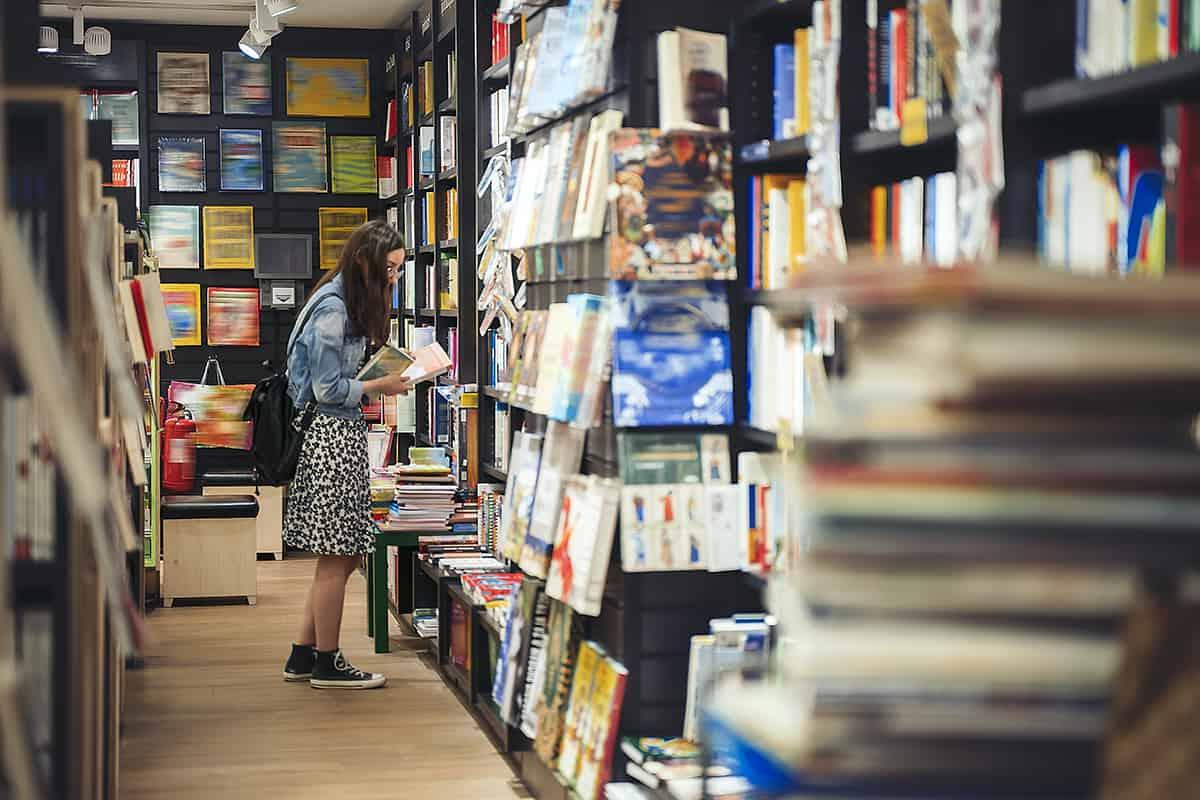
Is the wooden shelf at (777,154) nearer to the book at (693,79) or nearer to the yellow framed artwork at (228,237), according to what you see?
the book at (693,79)

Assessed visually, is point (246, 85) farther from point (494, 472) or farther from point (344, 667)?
point (344, 667)

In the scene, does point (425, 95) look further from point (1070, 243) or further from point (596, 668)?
point (1070, 243)

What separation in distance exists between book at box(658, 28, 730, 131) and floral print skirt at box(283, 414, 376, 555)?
7.79 ft

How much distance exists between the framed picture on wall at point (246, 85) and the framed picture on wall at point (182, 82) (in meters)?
0.12

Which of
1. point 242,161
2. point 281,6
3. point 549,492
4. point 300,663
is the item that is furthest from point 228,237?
point 549,492

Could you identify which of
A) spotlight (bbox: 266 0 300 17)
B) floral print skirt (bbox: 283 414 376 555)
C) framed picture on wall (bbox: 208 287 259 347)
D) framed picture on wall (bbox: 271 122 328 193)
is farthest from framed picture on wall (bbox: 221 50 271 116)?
floral print skirt (bbox: 283 414 376 555)

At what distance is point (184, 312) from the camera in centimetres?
957

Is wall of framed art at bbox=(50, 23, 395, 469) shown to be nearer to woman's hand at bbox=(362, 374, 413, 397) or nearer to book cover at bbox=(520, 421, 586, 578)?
woman's hand at bbox=(362, 374, 413, 397)

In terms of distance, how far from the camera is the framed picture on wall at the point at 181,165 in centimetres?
948

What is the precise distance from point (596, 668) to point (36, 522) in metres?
1.87

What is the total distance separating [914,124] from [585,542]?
1.40 m

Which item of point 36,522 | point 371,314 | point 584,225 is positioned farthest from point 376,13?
point 36,522

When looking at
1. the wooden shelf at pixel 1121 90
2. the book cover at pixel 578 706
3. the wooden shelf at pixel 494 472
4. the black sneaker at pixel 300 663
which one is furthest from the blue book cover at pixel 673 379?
the black sneaker at pixel 300 663

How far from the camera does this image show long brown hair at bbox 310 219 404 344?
18.1 feet
